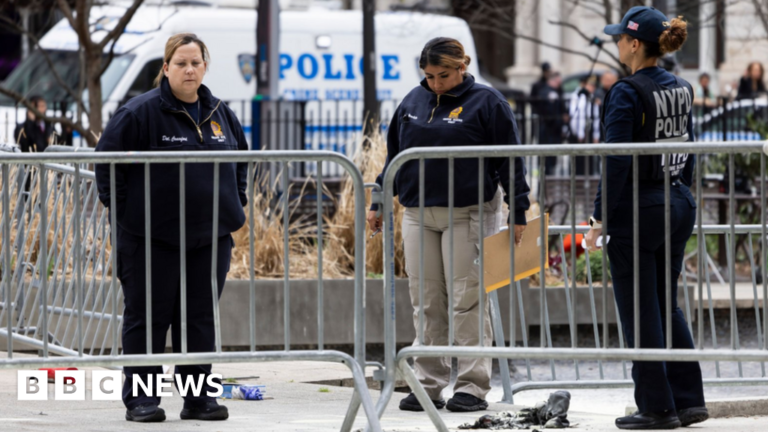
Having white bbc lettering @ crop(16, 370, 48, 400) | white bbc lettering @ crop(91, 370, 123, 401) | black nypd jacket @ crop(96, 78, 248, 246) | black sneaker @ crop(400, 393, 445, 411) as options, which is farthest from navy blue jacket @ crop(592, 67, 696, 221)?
white bbc lettering @ crop(16, 370, 48, 400)

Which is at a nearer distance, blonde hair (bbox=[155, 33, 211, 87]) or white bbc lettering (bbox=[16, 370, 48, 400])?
blonde hair (bbox=[155, 33, 211, 87])

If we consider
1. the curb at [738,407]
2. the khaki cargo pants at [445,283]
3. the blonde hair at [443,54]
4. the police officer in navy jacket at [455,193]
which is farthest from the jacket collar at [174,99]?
the curb at [738,407]

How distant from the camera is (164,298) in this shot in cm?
562

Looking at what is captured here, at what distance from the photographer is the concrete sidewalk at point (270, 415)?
5.63m

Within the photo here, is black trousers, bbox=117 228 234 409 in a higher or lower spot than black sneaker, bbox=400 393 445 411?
higher

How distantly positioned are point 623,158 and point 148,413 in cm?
231

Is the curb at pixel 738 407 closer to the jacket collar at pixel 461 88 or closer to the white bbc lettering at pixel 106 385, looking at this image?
the jacket collar at pixel 461 88

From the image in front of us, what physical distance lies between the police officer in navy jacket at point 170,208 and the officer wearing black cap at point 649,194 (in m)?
1.64

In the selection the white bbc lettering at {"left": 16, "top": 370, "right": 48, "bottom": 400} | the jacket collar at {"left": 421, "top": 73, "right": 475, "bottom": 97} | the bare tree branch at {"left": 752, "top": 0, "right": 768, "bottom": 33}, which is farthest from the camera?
the bare tree branch at {"left": 752, "top": 0, "right": 768, "bottom": 33}

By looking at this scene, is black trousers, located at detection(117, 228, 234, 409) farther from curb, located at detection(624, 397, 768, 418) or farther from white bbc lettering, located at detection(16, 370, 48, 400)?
curb, located at detection(624, 397, 768, 418)

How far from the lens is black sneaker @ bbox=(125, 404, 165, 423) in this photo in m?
5.65

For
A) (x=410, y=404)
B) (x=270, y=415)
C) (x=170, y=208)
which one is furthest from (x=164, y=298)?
(x=410, y=404)

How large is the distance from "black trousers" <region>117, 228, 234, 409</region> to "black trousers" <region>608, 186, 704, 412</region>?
1.71 m

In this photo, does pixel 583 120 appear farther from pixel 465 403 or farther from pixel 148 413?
pixel 148 413
